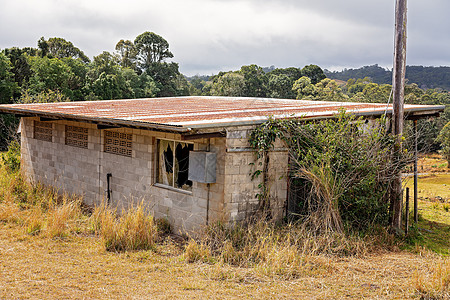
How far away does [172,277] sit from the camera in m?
7.07

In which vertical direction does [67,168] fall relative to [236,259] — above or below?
above

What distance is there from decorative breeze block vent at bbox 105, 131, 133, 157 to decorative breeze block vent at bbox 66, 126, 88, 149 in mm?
974

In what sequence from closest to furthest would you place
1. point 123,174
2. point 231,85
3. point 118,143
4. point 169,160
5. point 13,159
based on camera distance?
point 169,160, point 123,174, point 118,143, point 13,159, point 231,85

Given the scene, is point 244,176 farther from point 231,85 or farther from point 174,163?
point 231,85

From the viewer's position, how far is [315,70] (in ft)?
209

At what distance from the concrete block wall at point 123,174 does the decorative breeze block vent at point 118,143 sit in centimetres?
13

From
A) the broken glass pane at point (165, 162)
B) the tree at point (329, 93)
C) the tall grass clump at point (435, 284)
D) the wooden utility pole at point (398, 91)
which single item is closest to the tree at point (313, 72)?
the tree at point (329, 93)

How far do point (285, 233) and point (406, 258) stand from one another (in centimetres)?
228

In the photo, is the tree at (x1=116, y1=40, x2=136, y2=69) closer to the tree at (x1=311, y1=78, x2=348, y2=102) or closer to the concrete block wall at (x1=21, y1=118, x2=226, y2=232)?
the tree at (x1=311, y1=78, x2=348, y2=102)

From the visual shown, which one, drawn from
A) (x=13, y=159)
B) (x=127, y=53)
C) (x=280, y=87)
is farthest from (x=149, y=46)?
(x=13, y=159)

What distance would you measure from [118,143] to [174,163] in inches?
79.0

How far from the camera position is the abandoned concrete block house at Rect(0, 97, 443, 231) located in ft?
29.0

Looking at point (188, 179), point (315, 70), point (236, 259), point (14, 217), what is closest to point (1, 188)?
point (14, 217)

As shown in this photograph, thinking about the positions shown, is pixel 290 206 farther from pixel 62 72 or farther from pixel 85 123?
pixel 62 72
